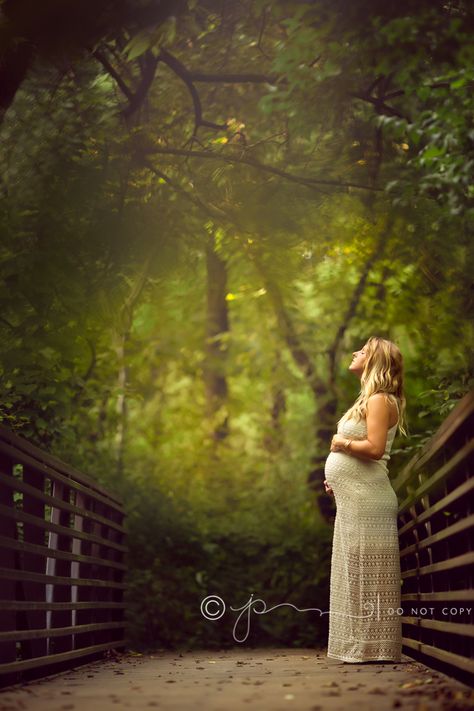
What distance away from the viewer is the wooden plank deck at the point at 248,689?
4234 mm

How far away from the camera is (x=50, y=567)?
6.33m

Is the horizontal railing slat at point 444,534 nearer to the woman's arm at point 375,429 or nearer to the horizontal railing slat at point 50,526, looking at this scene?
the woman's arm at point 375,429

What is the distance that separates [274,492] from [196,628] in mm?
2115

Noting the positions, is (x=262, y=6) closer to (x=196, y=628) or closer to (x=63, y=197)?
(x=63, y=197)

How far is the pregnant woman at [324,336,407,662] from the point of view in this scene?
6.45m

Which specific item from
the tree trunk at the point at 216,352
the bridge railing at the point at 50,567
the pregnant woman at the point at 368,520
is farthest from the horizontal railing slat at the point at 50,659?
the tree trunk at the point at 216,352

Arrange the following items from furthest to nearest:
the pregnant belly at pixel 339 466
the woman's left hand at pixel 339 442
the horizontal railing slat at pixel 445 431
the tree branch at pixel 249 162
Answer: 1. the tree branch at pixel 249 162
2. the pregnant belly at pixel 339 466
3. the woman's left hand at pixel 339 442
4. the horizontal railing slat at pixel 445 431

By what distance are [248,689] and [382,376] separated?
7.09 feet

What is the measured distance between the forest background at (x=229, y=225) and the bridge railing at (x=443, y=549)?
1.65m

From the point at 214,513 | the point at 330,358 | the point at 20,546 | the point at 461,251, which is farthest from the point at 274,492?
the point at 20,546

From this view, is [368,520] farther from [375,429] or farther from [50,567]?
[50,567]

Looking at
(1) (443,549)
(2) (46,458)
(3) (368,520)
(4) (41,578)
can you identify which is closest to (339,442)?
(3) (368,520)

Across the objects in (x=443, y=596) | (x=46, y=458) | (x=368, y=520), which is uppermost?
(x=46, y=458)

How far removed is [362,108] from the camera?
37.2 feet
